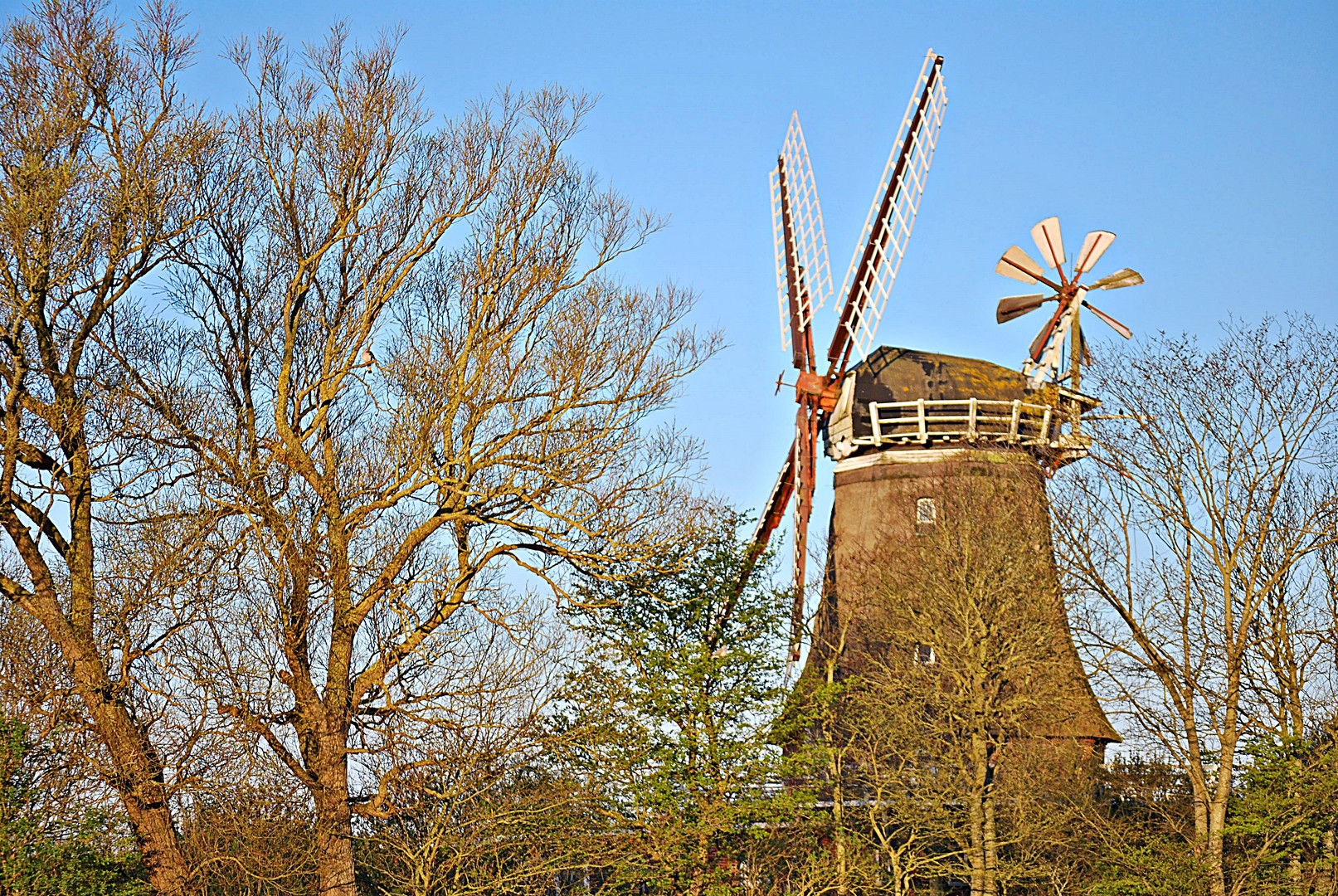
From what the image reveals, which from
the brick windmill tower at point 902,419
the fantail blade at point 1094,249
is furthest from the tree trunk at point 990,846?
the fantail blade at point 1094,249

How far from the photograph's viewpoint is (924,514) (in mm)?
21547

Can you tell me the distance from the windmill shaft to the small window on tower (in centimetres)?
330

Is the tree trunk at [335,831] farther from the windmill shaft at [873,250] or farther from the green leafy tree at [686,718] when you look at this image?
the windmill shaft at [873,250]

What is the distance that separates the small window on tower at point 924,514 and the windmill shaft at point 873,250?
3297mm

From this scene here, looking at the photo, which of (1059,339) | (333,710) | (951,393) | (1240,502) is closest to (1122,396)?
(1240,502)

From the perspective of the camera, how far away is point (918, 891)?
17.2 metres

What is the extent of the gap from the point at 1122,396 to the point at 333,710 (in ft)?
33.4

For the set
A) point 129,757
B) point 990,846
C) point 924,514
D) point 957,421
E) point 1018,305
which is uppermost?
point 1018,305

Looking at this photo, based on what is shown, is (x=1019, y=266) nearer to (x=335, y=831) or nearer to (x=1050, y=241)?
(x=1050, y=241)

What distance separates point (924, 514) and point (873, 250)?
5451mm

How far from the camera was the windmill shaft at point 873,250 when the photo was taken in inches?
948

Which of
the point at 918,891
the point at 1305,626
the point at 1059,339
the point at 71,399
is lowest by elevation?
the point at 918,891

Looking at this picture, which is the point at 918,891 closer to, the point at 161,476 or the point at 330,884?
the point at 330,884

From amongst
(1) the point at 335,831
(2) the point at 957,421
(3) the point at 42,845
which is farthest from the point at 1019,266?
(3) the point at 42,845
